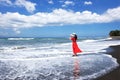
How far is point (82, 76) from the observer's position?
8391 mm

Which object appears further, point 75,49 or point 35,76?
point 75,49

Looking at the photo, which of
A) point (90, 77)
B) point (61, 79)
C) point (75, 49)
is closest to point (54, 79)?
point (61, 79)

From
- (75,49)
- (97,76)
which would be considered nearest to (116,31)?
(75,49)

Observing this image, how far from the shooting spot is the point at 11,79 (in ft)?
26.4

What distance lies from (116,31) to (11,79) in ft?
252

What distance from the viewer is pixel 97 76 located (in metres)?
8.42

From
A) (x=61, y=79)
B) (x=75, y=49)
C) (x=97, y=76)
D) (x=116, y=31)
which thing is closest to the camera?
(x=61, y=79)

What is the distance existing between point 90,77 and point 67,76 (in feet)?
2.81

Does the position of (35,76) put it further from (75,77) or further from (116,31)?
(116,31)

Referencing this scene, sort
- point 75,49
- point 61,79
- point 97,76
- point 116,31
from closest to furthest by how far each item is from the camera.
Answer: point 61,79 < point 97,76 < point 75,49 < point 116,31

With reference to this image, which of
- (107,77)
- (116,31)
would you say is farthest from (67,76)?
(116,31)

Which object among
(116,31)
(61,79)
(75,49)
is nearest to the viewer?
(61,79)

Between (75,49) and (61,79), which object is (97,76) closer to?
(61,79)

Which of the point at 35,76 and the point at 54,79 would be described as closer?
the point at 54,79
